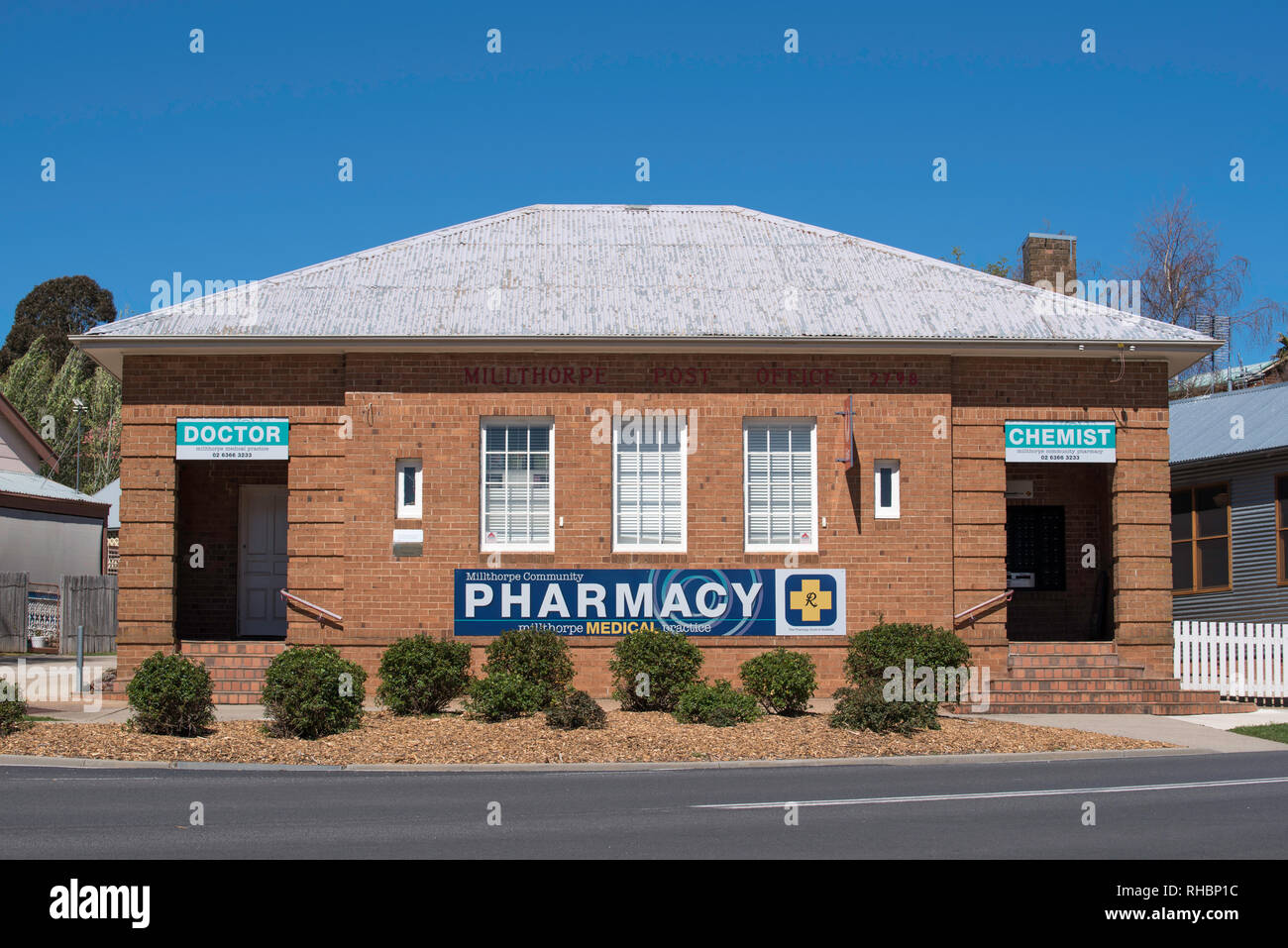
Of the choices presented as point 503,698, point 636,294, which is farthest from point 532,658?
point 636,294

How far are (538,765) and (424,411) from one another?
6835mm

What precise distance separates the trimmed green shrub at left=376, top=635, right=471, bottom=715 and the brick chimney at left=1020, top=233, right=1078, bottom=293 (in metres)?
12.0

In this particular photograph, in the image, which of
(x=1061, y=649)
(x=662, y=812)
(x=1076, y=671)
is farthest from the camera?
(x=1061, y=649)

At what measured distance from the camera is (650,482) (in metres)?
19.0

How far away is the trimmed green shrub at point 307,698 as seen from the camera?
1449 centimetres

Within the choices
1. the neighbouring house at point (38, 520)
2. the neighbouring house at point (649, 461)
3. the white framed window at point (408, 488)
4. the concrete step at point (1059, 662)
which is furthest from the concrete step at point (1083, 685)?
the neighbouring house at point (38, 520)

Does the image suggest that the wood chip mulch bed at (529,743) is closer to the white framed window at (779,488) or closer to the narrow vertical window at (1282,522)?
the white framed window at (779,488)

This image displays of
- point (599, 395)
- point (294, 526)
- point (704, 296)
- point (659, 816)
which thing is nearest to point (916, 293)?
point (704, 296)

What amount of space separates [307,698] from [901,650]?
7600 millimetres

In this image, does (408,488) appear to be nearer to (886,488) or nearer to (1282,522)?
(886,488)

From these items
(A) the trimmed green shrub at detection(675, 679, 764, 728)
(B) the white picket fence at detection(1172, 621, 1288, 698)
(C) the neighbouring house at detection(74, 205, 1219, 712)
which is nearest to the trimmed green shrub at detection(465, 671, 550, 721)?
(A) the trimmed green shrub at detection(675, 679, 764, 728)

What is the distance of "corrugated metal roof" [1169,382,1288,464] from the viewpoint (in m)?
24.8
